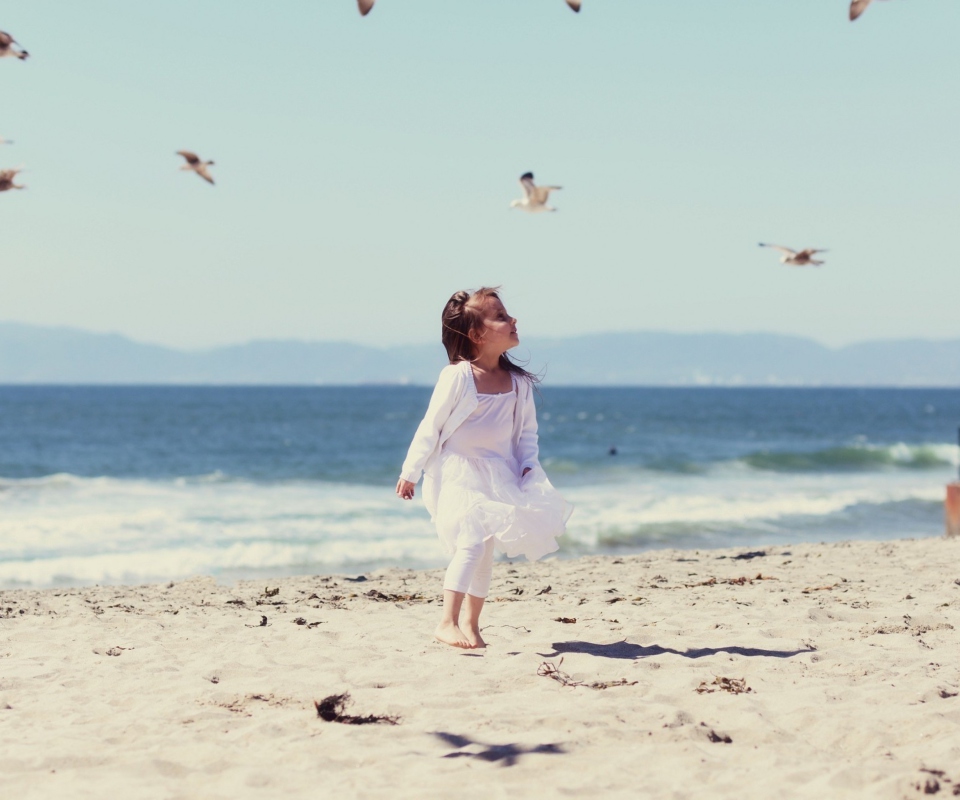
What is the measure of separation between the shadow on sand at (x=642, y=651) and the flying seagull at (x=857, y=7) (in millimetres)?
4330

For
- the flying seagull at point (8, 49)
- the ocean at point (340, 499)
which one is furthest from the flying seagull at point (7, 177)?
the ocean at point (340, 499)

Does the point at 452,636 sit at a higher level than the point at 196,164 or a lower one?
lower

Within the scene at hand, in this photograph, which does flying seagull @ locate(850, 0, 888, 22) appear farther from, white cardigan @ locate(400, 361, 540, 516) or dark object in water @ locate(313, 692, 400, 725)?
dark object in water @ locate(313, 692, 400, 725)

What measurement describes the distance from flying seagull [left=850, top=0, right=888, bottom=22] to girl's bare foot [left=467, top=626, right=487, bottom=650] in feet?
15.8

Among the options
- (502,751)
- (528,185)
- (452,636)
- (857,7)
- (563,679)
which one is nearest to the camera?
(502,751)

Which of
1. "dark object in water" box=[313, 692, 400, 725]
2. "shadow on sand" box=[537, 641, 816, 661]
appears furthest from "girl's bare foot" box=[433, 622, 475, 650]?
"dark object in water" box=[313, 692, 400, 725]

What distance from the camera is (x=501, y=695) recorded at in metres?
4.18

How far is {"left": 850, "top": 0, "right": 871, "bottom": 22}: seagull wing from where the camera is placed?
6870 millimetres

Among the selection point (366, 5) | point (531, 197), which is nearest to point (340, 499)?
point (531, 197)

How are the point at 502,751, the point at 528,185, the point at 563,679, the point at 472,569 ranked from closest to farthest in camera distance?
the point at 502,751
the point at 563,679
the point at 472,569
the point at 528,185

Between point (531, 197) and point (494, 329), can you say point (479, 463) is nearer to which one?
point (494, 329)

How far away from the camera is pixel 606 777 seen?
3.27 meters

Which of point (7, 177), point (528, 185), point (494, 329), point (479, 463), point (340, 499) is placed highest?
point (528, 185)

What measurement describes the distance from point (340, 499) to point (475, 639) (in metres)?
16.6
